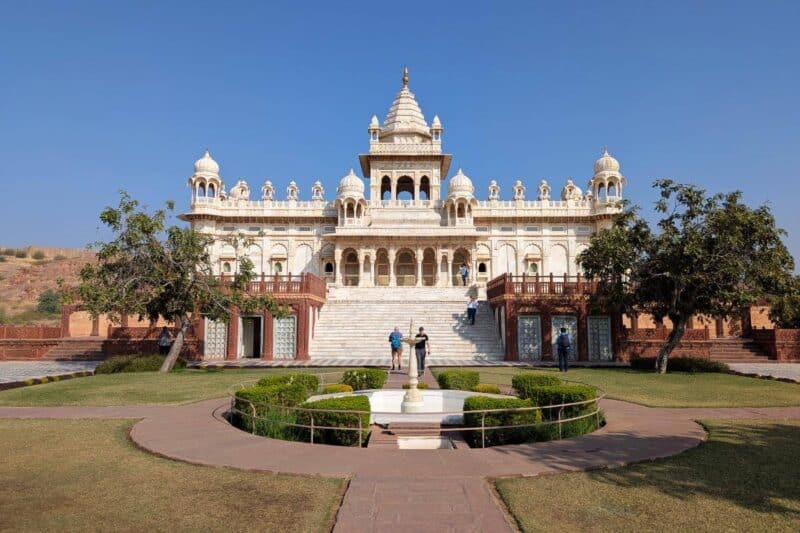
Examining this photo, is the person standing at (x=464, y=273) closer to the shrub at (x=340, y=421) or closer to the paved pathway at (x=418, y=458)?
the paved pathway at (x=418, y=458)

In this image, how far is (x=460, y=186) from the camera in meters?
47.8

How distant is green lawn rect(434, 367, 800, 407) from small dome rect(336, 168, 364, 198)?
29338 millimetres

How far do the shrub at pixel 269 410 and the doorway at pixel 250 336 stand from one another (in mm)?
15648

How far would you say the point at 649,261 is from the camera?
2055 cm

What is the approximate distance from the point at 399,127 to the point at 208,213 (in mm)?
19918

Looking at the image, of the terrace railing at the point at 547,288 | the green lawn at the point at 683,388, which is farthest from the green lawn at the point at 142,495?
the terrace railing at the point at 547,288

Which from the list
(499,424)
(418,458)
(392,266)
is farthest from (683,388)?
(392,266)

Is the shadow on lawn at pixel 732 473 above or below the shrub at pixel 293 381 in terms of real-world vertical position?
below

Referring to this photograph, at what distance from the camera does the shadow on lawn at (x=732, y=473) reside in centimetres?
568

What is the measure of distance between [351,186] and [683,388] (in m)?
36.4

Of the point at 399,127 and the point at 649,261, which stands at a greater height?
the point at 399,127

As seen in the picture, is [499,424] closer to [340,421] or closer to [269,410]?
[340,421]

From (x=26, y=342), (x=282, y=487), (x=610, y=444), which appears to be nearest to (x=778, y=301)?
(x=610, y=444)

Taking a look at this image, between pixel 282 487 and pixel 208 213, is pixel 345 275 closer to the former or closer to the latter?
pixel 208 213
